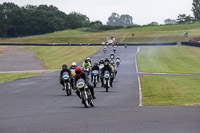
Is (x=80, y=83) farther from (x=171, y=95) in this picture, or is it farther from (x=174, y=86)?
(x=174, y=86)

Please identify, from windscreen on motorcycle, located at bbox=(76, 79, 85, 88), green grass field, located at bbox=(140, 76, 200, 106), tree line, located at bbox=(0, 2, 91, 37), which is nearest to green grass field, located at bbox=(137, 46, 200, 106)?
green grass field, located at bbox=(140, 76, 200, 106)

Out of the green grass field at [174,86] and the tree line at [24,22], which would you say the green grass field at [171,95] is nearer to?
the green grass field at [174,86]

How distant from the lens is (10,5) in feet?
584

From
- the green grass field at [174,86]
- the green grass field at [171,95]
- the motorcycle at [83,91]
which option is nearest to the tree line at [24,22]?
the green grass field at [174,86]

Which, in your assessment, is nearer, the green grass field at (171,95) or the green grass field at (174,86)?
the green grass field at (171,95)

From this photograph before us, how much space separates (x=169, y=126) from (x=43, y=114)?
4820 mm

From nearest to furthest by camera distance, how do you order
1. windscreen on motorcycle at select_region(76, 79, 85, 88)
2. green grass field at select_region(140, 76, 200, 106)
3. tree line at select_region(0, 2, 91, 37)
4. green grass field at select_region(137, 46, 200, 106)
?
windscreen on motorcycle at select_region(76, 79, 85, 88), green grass field at select_region(140, 76, 200, 106), green grass field at select_region(137, 46, 200, 106), tree line at select_region(0, 2, 91, 37)

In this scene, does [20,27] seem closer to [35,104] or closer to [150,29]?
[150,29]

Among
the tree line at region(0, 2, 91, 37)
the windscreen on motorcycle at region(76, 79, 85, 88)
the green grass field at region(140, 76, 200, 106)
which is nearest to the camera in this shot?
the windscreen on motorcycle at region(76, 79, 85, 88)

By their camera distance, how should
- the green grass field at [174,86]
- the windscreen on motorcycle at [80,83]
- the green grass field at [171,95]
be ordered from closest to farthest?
the windscreen on motorcycle at [80,83], the green grass field at [171,95], the green grass field at [174,86]

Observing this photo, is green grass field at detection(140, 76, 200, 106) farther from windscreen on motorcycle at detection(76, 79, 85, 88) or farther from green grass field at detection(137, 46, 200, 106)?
windscreen on motorcycle at detection(76, 79, 85, 88)

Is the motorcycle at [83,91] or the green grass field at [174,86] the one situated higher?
the motorcycle at [83,91]

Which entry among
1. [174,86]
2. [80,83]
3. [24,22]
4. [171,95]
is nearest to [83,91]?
[80,83]

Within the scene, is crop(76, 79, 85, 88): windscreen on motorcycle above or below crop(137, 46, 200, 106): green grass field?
above
